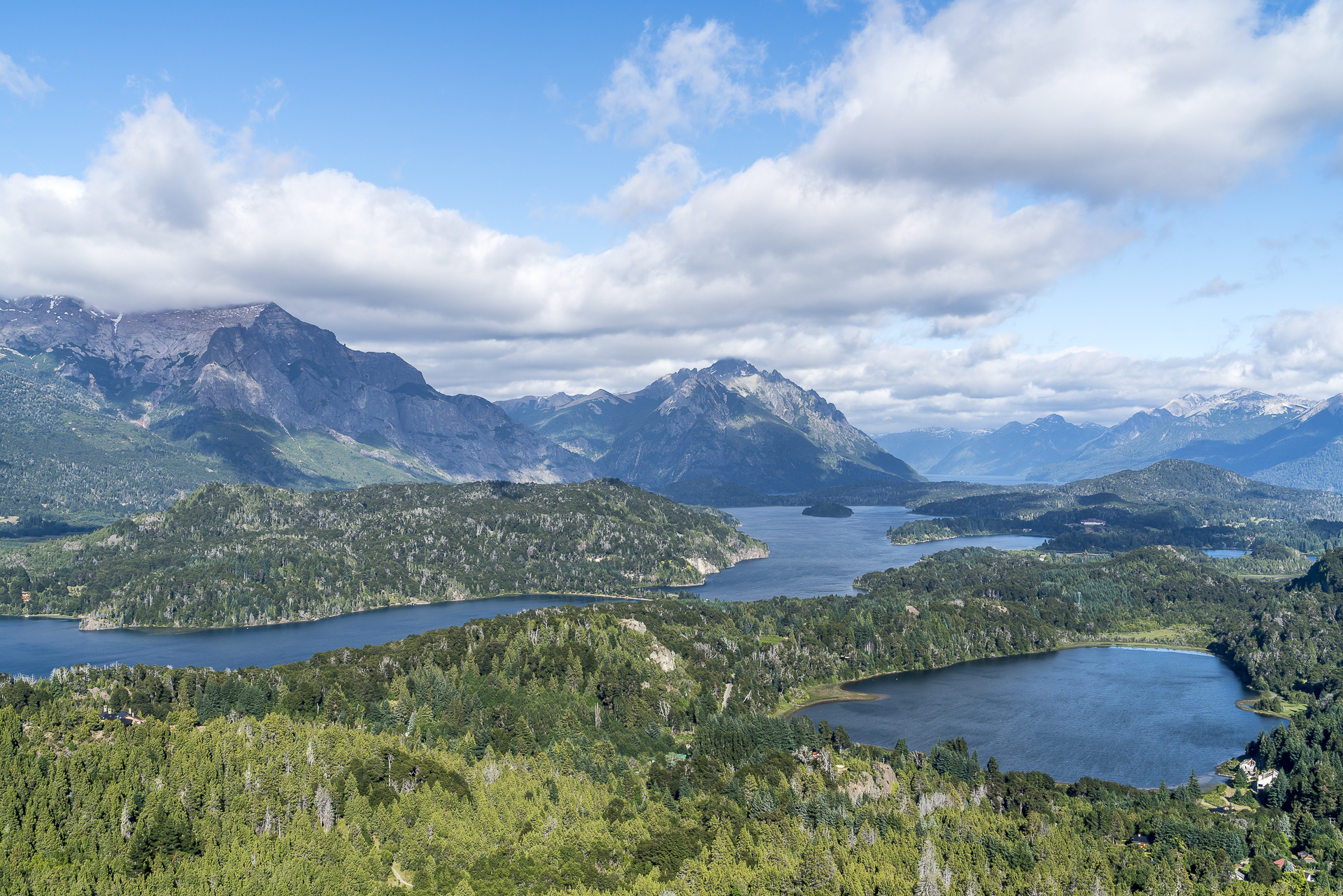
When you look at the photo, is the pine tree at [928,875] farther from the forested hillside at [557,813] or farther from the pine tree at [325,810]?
the pine tree at [325,810]

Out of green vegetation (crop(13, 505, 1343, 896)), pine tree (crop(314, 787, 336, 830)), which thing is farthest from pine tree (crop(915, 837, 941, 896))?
pine tree (crop(314, 787, 336, 830))

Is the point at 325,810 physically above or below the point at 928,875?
above

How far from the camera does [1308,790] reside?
164 metres

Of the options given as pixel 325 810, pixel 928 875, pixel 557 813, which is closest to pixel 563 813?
pixel 557 813

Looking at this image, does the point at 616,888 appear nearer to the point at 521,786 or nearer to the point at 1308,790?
the point at 521,786

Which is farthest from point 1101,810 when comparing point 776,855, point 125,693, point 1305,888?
point 125,693

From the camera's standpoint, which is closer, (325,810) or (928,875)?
(928,875)

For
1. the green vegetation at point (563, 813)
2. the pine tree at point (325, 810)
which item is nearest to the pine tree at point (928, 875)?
the green vegetation at point (563, 813)

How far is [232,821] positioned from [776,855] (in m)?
79.3

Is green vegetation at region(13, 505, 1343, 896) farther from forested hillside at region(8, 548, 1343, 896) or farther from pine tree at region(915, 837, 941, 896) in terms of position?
forested hillside at region(8, 548, 1343, 896)

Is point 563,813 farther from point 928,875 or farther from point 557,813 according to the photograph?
point 928,875

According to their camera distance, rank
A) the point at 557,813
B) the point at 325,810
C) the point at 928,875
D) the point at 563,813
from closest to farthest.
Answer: the point at 928,875 < the point at 325,810 < the point at 557,813 < the point at 563,813

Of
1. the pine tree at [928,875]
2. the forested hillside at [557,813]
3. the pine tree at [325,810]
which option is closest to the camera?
the pine tree at [928,875]

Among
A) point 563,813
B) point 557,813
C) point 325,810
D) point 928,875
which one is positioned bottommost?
point 563,813
